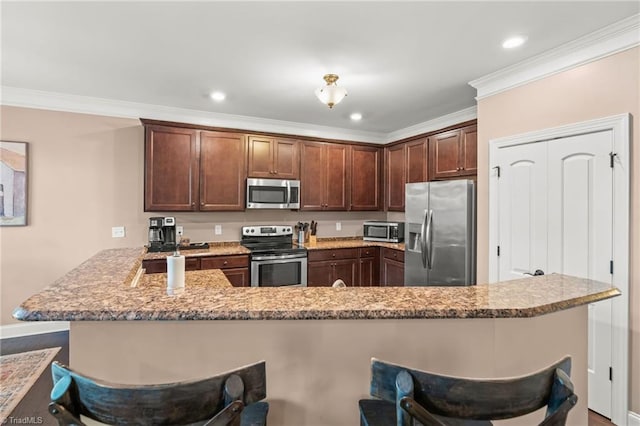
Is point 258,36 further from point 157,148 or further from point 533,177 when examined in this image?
point 533,177

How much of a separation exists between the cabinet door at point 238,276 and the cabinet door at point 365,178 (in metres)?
1.97

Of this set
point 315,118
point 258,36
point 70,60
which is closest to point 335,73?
point 258,36

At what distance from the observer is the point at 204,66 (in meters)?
2.74

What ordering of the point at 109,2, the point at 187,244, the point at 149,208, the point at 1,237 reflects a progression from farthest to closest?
1. the point at 187,244
2. the point at 149,208
3. the point at 1,237
4. the point at 109,2

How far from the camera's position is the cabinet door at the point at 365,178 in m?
4.93

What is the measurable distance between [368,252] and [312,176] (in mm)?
1373

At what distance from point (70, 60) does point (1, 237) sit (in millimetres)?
2169

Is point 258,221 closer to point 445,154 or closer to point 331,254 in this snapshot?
point 331,254

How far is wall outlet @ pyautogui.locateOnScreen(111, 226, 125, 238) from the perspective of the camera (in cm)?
A: 382

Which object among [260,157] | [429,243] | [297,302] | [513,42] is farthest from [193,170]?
[513,42]

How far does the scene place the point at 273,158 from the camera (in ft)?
14.3

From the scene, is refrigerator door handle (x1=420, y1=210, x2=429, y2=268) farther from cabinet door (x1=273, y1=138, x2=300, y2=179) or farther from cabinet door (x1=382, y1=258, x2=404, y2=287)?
cabinet door (x1=273, y1=138, x2=300, y2=179)

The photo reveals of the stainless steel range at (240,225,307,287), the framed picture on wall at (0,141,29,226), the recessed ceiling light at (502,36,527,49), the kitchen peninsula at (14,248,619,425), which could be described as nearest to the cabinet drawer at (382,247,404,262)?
the stainless steel range at (240,225,307,287)

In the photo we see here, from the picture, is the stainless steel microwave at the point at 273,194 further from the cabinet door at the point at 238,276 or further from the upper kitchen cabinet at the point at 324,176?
the cabinet door at the point at 238,276
